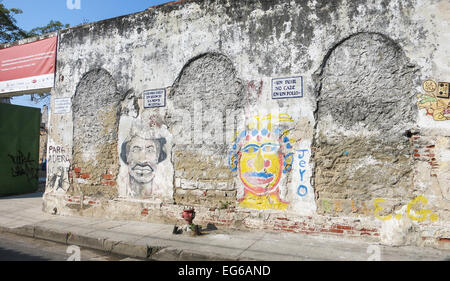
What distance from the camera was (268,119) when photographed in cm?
547

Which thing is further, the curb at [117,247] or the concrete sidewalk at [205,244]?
the curb at [117,247]

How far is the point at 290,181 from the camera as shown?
17.3ft

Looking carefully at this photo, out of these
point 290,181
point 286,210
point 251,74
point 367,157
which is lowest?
point 286,210

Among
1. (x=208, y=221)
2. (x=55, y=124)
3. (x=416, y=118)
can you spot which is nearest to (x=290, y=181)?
(x=208, y=221)

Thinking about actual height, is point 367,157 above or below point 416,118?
below

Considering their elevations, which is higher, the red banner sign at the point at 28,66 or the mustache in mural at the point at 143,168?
the red banner sign at the point at 28,66

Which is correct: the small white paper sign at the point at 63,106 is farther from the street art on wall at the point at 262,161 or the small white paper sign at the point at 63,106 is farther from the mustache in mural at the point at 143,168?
the street art on wall at the point at 262,161

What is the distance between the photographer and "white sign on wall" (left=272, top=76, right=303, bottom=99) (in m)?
5.29

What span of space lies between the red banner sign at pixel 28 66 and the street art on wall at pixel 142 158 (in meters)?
3.00

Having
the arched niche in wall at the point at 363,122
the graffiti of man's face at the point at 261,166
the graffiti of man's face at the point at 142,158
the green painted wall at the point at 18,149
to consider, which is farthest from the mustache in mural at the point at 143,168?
the green painted wall at the point at 18,149

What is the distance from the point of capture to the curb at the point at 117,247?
171 inches

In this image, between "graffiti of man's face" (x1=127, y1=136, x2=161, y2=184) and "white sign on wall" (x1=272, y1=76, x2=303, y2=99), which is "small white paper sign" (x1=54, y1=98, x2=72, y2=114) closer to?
"graffiti of man's face" (x1=127, y1=136, x2=161, y2=184)
